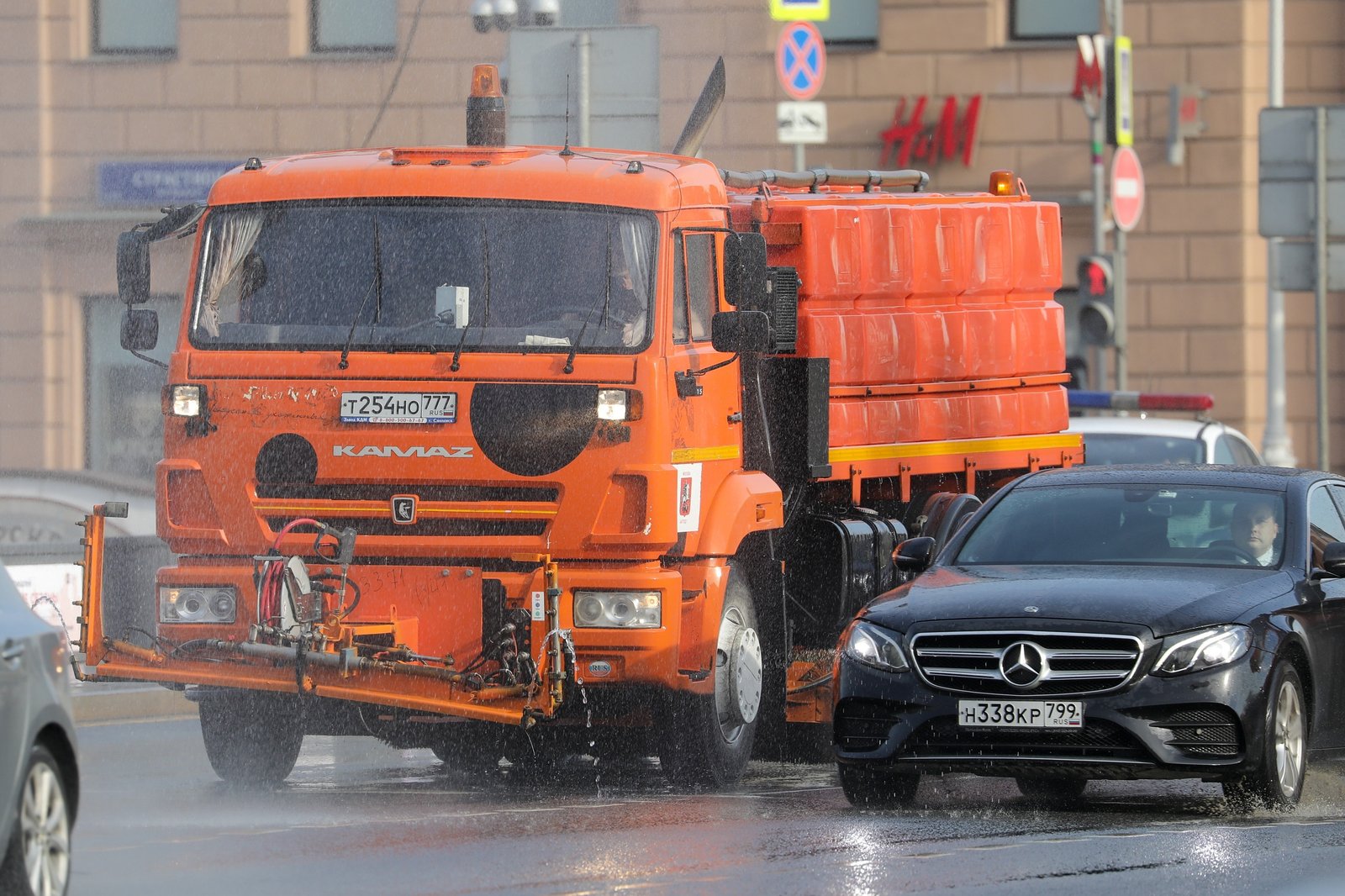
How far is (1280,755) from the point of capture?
10.3m

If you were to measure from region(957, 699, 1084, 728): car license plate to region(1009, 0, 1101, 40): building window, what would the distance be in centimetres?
2067

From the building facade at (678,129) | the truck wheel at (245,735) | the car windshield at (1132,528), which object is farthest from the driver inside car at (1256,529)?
the building facade at (678,129)

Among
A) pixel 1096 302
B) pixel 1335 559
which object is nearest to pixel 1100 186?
pixel 1096 302

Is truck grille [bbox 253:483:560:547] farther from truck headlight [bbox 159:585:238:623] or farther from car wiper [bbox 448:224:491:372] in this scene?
car wiper [bbox 448:224:491:372]

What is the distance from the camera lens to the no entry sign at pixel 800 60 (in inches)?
941

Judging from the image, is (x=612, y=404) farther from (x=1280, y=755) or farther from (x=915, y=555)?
(x=1280, y=755)

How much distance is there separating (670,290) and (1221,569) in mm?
2582

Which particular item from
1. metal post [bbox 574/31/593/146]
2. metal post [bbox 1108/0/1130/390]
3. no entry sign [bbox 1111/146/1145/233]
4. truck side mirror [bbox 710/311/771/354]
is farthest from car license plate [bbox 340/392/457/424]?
no entry sign [bbox 1111/146/1145/233]

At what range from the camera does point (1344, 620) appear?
11.2 m

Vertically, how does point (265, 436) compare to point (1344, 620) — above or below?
above

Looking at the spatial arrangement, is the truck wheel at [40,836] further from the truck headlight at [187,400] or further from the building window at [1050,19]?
the building window at [1050,19]

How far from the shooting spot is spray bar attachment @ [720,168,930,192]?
565 inches

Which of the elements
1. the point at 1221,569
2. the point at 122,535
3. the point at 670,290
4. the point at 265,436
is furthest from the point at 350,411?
the point at 122,535

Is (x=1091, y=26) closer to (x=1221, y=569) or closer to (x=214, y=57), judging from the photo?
(x=214, y=57)
